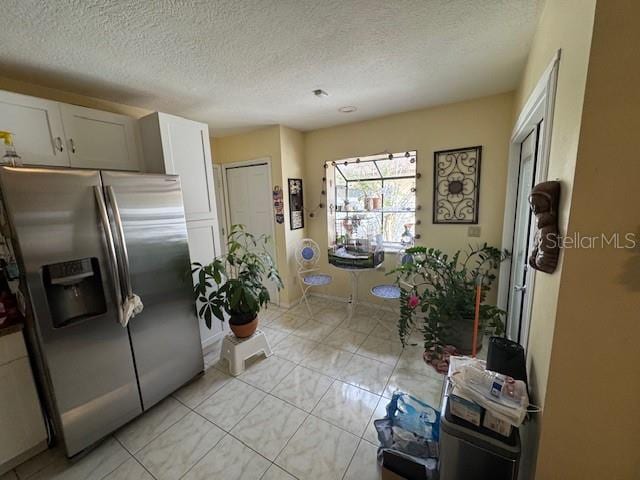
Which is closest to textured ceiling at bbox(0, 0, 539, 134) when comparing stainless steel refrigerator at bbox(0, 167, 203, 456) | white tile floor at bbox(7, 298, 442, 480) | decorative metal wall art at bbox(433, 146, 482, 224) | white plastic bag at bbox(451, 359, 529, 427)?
decorative metal wall art at bbox(433, 146, 482, 224)

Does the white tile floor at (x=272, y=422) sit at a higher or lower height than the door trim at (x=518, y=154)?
lower

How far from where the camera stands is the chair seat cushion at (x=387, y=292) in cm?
264

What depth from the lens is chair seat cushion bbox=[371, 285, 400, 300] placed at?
2.64m

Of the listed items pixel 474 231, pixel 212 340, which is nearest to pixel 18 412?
pixel 212 340

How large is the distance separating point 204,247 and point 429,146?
8.21ft

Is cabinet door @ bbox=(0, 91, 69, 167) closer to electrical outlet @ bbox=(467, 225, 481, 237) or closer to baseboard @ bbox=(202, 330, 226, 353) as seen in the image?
baseboard @ bbox=(202, 330, 226, 353)

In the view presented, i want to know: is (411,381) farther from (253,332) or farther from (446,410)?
(253,332)

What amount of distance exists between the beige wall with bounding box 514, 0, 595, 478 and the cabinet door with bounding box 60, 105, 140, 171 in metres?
2.67

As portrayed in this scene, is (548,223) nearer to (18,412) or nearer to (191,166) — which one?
(191,166)

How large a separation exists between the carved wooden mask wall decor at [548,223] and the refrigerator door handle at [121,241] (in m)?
2.04

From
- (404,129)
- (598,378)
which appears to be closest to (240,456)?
(598,378)

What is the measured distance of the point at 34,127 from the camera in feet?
5.27

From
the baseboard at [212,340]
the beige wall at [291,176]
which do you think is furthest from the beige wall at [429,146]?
the baseboard at [212,340]

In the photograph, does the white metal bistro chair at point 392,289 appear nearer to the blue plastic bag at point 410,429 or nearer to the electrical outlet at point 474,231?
the electrical outlet at point 474,231
